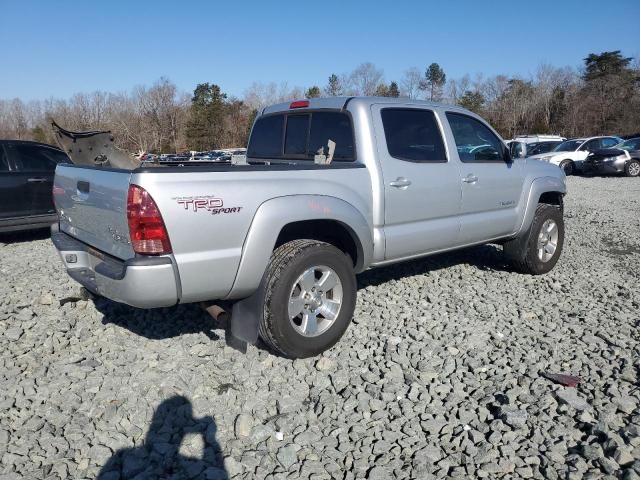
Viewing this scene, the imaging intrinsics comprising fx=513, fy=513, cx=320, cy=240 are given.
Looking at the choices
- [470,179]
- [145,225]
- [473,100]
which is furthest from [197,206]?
[473,100]

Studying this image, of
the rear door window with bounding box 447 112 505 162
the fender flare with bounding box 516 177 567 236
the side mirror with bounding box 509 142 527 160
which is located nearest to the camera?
the rear door window with bounding box 447 112 505 162

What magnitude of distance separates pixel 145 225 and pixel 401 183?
2.18 m

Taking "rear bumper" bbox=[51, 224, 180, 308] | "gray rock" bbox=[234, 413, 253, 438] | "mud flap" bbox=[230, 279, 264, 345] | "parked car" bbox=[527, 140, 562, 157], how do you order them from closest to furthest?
"gray rock" bbox=[234, 413, 253, 438] < "rear bumper" bbox=[51, 224, 180, 308] < "mud flap" bbox=[230, 279, 264, 345] < "parked car" bbox=[527, 140, 562, 157]

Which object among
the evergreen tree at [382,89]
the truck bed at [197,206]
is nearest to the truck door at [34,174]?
the truck bed at [197,206]

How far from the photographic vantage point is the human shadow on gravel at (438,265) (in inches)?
234

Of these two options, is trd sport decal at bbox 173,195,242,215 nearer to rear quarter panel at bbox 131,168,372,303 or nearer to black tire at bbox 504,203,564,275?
rear quarter panel at bbox 131,168,372,303

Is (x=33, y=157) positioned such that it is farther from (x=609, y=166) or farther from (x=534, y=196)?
(x=609, y=166)

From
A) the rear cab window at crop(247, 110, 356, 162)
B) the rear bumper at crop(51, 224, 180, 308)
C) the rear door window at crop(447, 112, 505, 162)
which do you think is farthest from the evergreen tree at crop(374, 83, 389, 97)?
the rear bumper at crop(51, 224, 180, 308)

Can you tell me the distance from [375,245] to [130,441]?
7.57 feet

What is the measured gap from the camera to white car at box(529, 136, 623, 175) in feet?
70.4

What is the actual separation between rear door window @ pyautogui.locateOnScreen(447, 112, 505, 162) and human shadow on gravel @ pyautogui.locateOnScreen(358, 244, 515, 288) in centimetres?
122

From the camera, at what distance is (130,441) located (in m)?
2.93

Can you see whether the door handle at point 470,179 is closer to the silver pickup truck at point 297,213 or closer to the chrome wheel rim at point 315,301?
the silver pickup truck at point 297,213

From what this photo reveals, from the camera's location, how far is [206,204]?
10.4 ft
